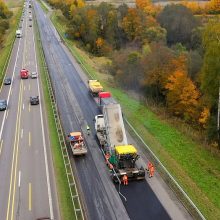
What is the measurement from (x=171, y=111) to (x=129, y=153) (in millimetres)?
27826

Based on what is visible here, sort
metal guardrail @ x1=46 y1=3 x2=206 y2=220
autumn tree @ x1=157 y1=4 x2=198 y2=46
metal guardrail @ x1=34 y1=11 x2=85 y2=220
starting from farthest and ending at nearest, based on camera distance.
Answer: autumn tree @ x1=157 y1=4 x2=198 y2=46, metal guardrail @ x1=34 y1=11 x2=85 y2=220, metal guardrail @ x1=46 y1=3 x2=206 y2=220

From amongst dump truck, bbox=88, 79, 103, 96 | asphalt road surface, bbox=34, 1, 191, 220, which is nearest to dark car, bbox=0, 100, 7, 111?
asphalt road surface, bbox=34, 1, 191, 220

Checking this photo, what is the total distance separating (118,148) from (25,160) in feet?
34.1

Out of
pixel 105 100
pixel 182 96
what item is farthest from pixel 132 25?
pixel 105 100

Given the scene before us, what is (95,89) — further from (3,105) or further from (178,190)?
(178,190)

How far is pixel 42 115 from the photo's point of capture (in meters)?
55.2

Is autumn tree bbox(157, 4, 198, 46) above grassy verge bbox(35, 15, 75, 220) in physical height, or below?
above

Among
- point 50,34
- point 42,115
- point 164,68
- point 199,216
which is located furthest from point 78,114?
point 50,34

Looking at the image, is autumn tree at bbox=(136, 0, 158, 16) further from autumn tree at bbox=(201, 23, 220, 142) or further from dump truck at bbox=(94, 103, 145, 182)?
dump truck at bbox=(94, 103, 145, 182)

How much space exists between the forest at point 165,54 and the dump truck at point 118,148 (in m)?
14.3

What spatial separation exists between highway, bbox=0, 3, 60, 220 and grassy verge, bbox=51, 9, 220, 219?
38.1 ft

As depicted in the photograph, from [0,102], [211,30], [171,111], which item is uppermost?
[211,30]

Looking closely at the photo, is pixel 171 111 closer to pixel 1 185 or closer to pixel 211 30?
pixel 211 30

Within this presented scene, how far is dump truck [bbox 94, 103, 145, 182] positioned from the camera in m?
35.5
